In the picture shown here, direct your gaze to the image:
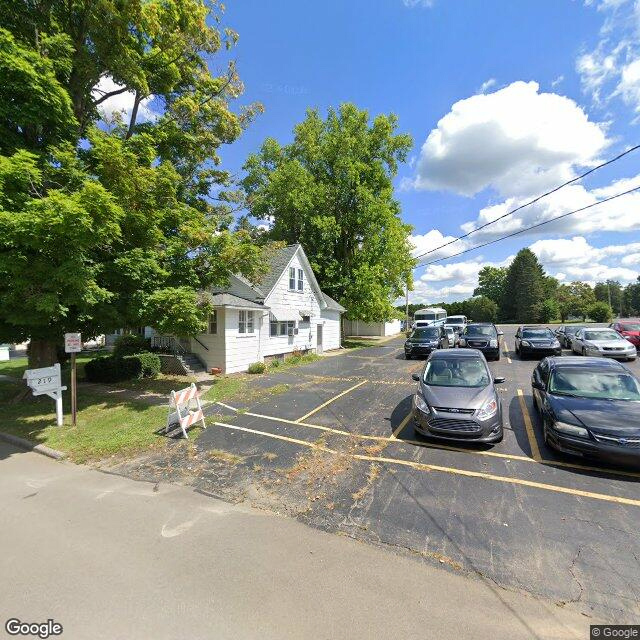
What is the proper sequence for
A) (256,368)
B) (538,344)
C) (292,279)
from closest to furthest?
(256,368) < (538,344) < (292,279)

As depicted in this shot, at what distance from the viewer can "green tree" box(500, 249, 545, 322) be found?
6297 centimetres

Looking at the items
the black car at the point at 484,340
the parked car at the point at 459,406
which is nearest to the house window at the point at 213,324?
the parked car at the point at 459,406

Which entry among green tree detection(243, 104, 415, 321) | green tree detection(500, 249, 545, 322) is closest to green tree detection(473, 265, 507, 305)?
green tree detection(500, 249, 545, 322)

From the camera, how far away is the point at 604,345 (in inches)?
595

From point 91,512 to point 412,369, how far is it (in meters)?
13.3

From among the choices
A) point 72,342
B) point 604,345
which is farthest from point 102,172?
point 604,345

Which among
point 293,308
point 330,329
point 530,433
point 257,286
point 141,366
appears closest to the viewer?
point 530,433

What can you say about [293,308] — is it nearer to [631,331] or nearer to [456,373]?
[456,373]

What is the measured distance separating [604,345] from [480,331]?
5341 millimetres

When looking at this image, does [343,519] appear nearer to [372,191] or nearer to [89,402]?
[89,402]

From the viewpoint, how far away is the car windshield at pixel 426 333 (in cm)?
1970

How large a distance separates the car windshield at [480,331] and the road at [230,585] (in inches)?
661

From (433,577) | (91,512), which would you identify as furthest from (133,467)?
(433,577)

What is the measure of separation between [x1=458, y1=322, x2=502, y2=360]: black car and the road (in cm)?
1518
